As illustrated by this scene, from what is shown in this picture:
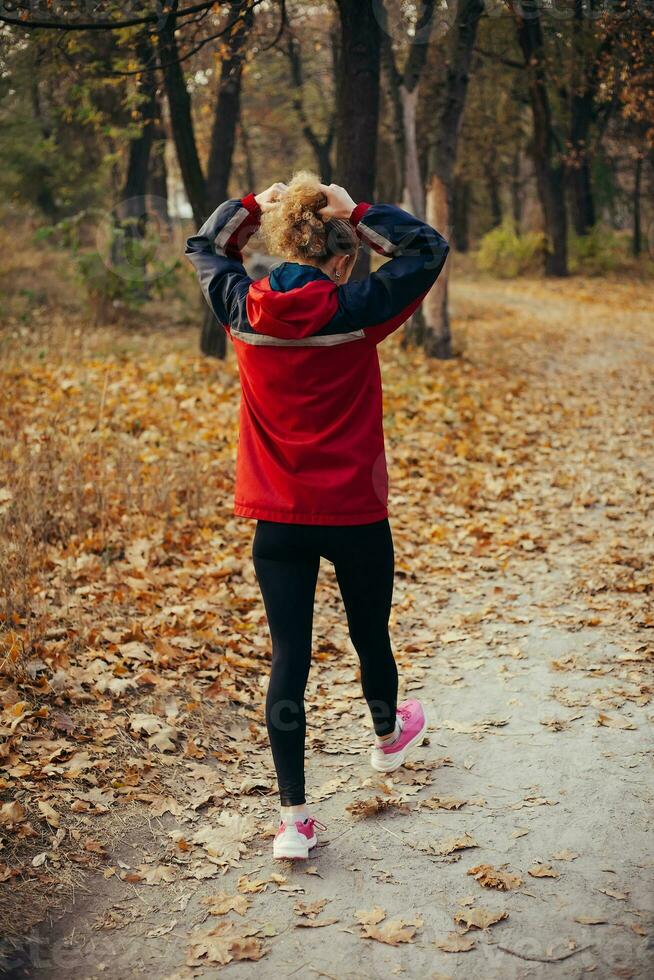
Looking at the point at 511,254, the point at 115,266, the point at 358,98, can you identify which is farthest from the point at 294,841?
the point at 511,254

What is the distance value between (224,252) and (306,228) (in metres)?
0.44

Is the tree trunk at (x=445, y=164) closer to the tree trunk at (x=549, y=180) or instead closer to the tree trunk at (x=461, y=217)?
the tree trunk at (x=549, y=180)

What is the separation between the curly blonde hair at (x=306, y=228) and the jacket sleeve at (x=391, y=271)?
70mm

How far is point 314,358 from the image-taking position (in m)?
3.13

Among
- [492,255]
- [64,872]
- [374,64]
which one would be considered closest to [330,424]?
[64,872]

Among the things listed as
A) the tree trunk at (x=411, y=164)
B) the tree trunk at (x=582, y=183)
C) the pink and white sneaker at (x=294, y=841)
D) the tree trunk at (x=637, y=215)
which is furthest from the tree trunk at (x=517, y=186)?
the pink and white sneaker at (x=294, y=841)

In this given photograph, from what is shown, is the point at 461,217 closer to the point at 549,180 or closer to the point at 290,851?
the point at 549,180

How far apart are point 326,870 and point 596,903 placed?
953 mm

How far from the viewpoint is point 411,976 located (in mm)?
2869

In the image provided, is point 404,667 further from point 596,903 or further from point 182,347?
point 182,347

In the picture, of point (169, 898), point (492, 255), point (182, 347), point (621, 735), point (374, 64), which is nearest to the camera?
point (169, 898)

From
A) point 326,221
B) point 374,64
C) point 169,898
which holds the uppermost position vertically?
point 374,64

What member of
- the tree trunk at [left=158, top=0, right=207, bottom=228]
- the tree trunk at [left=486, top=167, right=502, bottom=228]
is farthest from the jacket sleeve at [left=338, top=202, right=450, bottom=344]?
the tree trunk at [left=486, top=167, right=502, bottom=228]

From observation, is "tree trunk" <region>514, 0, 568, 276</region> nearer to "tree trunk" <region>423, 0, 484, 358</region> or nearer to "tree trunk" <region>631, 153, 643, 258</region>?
"tree trunk" <region>631, 153, 643, 258</region>
